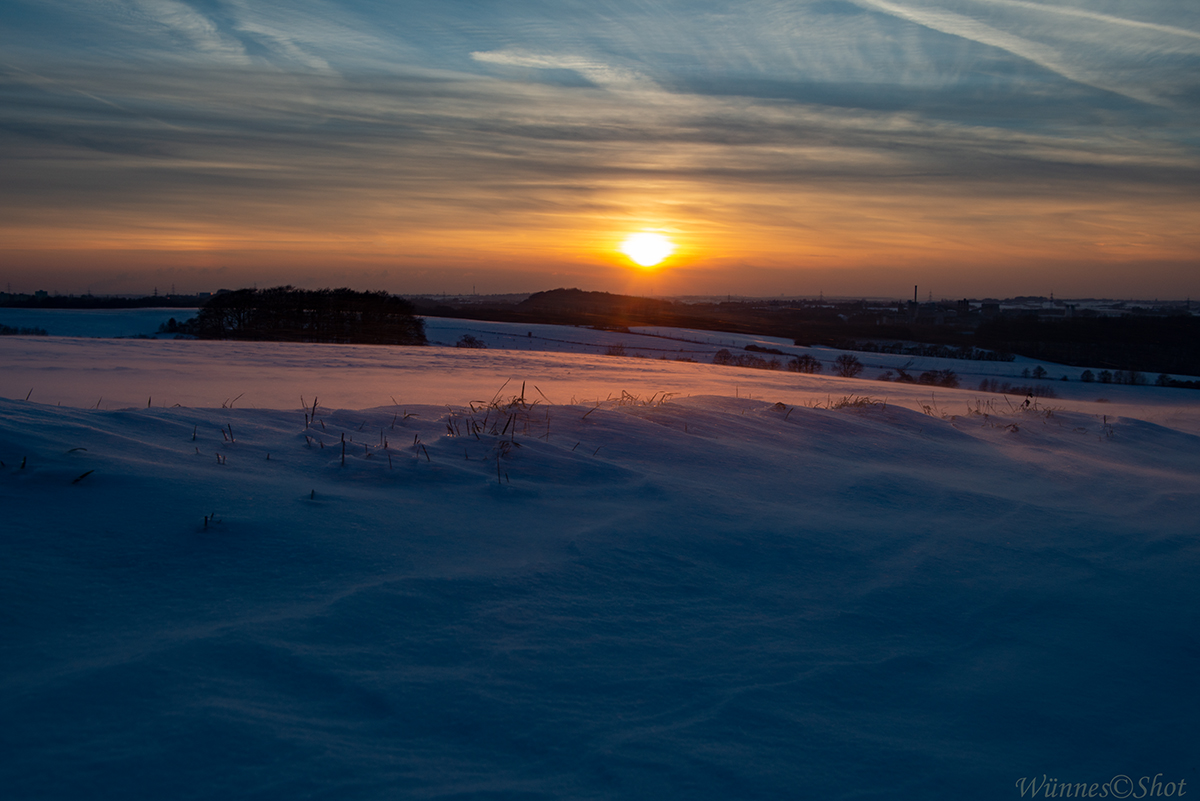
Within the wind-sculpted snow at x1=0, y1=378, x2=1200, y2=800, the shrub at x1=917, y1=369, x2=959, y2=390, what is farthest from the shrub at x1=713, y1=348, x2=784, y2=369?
the wind-sculpted snow at x1=0, y1=378, x2=1200, y2=800

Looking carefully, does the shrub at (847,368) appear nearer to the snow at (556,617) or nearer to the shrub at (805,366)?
the shrub at (805,366)

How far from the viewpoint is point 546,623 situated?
203 centimetres

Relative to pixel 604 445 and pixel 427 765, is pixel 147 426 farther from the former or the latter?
pixel 427 765

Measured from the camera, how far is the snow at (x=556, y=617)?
1487mm

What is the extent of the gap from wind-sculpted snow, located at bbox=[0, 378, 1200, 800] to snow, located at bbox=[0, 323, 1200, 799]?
10mm

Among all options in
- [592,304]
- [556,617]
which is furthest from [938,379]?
[592,304]

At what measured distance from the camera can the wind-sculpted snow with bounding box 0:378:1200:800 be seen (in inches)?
58.3

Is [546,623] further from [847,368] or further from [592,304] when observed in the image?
[592,304]

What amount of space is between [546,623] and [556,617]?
1.9 inches

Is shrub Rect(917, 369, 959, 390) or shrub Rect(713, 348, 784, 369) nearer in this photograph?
shrub Rect(917, 369, 959, 390)

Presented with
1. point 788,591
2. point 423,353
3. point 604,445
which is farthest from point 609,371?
point 788,591

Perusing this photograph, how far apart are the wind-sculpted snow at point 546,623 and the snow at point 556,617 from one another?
10mm

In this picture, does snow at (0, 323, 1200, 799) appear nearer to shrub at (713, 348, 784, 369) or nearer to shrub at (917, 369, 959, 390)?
shrub at (917, 369, 959, 390)

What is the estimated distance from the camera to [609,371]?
1112 cm
